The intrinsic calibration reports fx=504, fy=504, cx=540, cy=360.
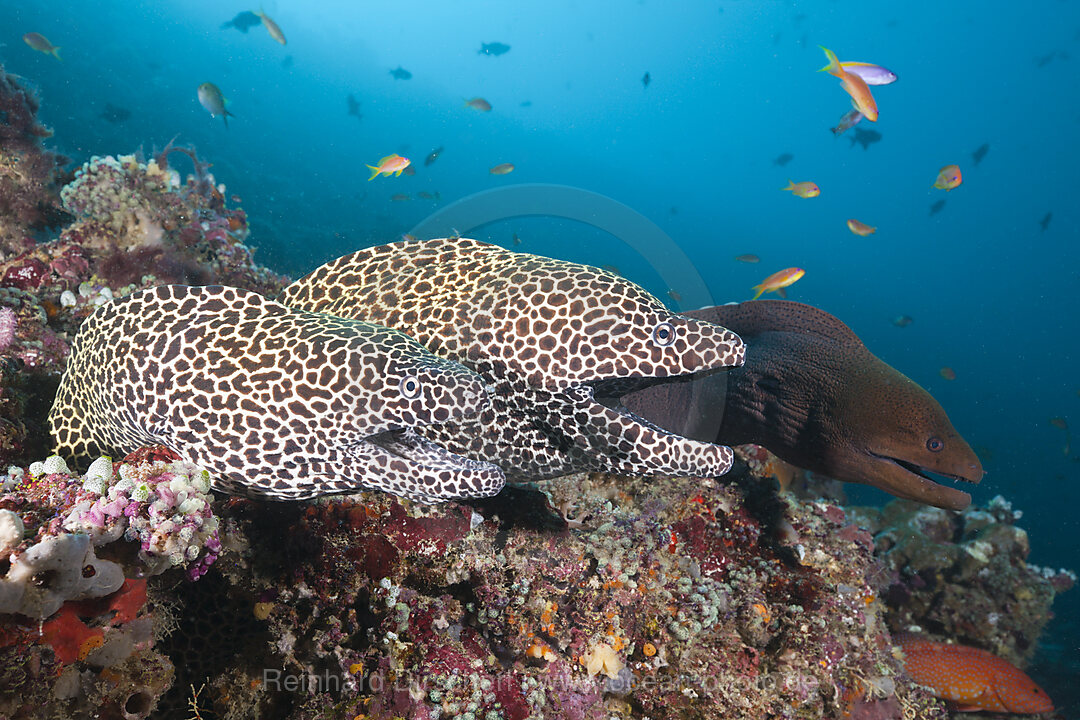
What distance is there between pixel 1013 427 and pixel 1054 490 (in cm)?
2088

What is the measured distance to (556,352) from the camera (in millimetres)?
2932

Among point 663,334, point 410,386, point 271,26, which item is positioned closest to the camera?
point 410,386

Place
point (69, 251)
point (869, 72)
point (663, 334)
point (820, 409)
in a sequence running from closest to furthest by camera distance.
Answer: point (663, 334)
point (820, 409)
point (69, 251)
point (869, 72)

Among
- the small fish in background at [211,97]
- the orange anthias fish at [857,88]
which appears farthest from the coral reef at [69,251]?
the orange anthias fish at [857,88]

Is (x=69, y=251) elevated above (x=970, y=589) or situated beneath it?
elevated above

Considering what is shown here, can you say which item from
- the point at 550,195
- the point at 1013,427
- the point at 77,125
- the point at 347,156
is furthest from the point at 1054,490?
the point at 347,156

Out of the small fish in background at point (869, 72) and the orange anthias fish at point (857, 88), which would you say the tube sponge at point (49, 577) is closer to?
the orange anthias fish at point (857, 88)

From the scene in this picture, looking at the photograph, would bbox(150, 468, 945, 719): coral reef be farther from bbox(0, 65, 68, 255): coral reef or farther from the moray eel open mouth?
bbox(0, 65, 68, 255): coral reef

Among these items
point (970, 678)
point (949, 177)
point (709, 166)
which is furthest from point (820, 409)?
point (709, 166)

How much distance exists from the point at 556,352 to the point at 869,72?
31.2ft

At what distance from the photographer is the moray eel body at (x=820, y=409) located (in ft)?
11.3

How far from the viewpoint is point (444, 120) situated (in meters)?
131

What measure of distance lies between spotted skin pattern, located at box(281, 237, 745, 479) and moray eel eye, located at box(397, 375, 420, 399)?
55cm

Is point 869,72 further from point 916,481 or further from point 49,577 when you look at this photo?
point 49,577
